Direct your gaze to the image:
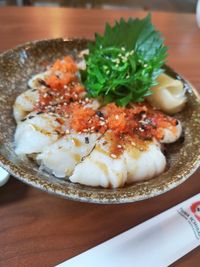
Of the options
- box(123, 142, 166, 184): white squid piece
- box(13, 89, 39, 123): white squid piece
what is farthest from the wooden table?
box(13, 89, 39, 123): white squid piece

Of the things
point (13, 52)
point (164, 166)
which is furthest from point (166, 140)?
point (13, 52)

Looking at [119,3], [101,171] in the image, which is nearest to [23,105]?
[101,171]

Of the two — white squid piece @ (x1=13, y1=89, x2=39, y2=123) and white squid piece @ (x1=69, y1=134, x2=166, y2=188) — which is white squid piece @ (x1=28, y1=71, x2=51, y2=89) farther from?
white squid piece @ (x1=69, y1=134, x2=166, y2=188)

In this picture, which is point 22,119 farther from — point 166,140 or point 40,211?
point 166,140

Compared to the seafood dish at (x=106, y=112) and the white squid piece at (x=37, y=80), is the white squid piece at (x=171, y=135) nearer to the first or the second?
the seafood dish at (x=106, y=112)

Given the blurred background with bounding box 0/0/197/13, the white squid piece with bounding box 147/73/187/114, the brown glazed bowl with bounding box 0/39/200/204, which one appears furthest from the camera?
the blurred background with bounding box 0/0/197/13

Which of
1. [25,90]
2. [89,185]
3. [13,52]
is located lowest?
[89,185]
